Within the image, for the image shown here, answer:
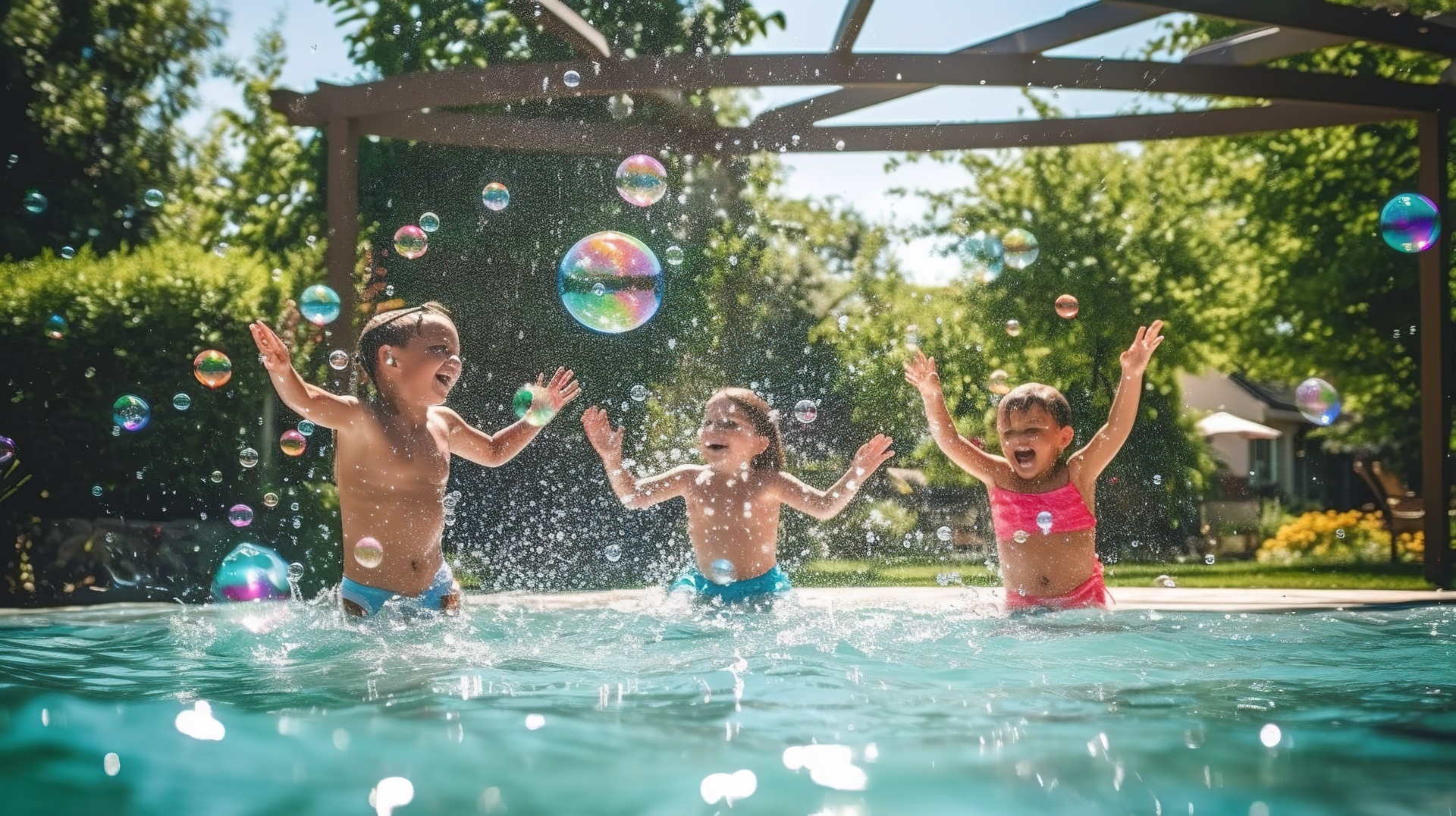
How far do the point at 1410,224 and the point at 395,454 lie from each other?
5.02m

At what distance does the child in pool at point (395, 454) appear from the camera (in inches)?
183

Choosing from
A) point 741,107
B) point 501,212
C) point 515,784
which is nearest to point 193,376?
point 501,212

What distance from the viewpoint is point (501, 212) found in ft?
34.2

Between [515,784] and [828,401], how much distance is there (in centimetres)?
1072

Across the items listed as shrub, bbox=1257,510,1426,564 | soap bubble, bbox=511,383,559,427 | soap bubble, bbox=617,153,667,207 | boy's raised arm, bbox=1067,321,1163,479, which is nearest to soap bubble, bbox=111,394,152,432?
soap bubble, bbox=511,383,559,427

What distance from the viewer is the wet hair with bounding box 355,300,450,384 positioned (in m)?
4.85

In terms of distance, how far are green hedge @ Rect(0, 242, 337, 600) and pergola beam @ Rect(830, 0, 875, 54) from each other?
158 inches

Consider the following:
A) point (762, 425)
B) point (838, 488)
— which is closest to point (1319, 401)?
point (838, 488)

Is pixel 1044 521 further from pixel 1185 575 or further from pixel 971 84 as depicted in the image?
pixel 1185 575

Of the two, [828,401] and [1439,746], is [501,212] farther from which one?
[1439,746]

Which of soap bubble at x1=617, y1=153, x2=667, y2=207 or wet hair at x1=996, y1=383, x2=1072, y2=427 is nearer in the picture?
wet hair at x1=996, y1=383, x2=1072, y2=427

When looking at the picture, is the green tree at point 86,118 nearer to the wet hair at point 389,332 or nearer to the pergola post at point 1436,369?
the wet hair at point 389,332

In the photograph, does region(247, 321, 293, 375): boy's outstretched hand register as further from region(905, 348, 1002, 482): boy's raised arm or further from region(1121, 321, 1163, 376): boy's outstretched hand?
region(1121, 321, 1163, 376): boy's outstretched hand

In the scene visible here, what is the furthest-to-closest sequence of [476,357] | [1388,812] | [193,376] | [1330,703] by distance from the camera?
1. [476,357]
2. [193,376]
3. [1330,703]
4. [1388,812]
